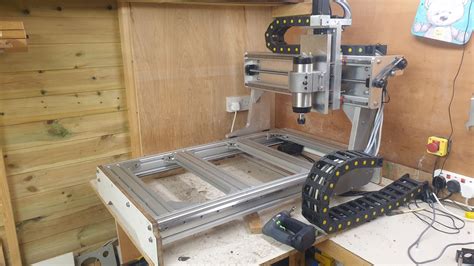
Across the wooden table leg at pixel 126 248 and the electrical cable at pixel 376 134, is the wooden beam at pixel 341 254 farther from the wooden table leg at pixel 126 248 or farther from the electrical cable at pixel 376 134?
the wooden table leg at pixel 126 248

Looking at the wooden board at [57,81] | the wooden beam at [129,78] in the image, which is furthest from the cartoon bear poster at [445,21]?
the wooden board at [57,81]

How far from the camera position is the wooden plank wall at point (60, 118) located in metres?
1.35

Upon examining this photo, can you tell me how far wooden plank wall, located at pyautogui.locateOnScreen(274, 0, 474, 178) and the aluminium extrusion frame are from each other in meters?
0.27

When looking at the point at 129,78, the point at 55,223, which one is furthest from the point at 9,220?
the point at 129,78

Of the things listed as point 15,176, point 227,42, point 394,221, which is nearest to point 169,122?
point 227,42

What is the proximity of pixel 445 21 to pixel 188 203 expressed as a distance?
995 mm

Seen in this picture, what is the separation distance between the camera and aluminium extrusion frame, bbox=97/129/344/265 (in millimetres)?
929

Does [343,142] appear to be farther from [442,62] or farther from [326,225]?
[326,225]

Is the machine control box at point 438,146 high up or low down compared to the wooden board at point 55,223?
up

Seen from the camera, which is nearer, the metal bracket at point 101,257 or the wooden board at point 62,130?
the wooden board at point 62,130

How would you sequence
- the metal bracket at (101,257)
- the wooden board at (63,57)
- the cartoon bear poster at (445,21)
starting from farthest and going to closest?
the metal bracket at (101,257)
the wooden board at (63,57)
the cartoon bear poster at (445,21)

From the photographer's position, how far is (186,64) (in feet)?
5.27

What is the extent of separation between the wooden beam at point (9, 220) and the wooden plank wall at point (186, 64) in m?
0.52

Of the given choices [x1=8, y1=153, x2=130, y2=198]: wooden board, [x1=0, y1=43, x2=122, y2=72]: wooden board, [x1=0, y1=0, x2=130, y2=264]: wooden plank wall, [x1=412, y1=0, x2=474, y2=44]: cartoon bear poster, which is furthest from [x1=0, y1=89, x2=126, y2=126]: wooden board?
[x1=412, y1=0, x2=474, y2=44]: cartoon bear poster
